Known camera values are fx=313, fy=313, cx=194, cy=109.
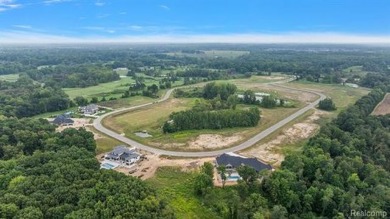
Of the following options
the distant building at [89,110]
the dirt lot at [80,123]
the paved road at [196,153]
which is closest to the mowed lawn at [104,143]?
the paved road at [196,153]

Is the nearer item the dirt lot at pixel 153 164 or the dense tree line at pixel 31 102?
the dirt lot at pixel 153 164

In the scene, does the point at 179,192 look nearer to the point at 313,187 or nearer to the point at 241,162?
the point at 241,162

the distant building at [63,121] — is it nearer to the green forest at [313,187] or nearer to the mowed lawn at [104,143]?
the mowed lawn at [104,143]

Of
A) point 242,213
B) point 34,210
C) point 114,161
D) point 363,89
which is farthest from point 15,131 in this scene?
point 363,89

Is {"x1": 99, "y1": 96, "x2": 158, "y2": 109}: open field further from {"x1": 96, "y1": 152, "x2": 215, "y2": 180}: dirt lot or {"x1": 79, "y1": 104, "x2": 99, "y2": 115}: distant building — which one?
{"x1": 96, "y1": 152, "x2": 215, "y2": 180}: dirt lot

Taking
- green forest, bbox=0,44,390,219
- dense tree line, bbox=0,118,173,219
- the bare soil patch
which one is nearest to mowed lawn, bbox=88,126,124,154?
green forest, bbox=0,44,390,219

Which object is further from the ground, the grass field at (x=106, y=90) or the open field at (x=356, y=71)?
the open field at (x=356, y=71)
